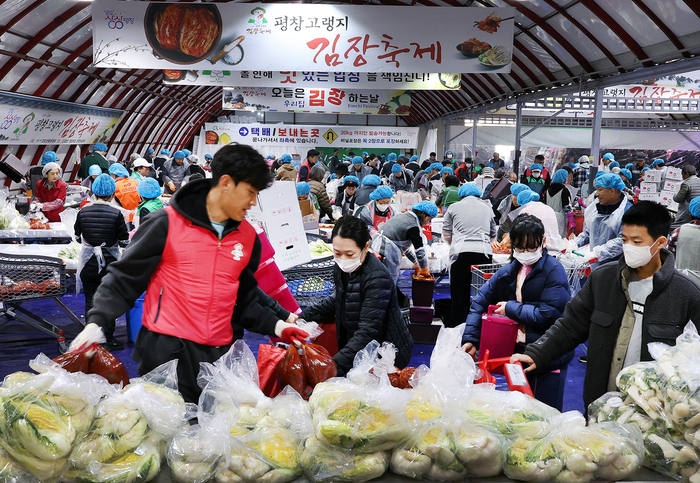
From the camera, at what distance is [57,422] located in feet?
4.57

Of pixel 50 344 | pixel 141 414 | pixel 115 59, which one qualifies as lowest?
pixel 50 344

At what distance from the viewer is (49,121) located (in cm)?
1453

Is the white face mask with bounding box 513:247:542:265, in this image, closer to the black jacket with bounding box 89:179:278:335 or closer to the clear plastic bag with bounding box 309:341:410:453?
the black jacket with bounding box 89:179:278:335

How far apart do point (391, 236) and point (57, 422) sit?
445 cm

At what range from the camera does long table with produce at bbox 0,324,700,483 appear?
1420mm

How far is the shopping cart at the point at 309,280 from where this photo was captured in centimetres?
406

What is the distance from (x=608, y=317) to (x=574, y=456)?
1.13 metres

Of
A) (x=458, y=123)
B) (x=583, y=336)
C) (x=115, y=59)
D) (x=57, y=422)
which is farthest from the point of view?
(x=458, y=123)

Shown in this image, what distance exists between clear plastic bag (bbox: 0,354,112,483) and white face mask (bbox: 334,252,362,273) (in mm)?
1581

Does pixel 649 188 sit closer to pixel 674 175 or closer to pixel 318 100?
pixel 674 175

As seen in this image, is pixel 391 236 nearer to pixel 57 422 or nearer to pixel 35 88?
pixel 57 422

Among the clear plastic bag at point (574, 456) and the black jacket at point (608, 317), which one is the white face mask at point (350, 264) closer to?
the black jacket at point (608, 317)

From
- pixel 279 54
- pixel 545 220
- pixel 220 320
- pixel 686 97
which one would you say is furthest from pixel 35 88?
pixel 686 97

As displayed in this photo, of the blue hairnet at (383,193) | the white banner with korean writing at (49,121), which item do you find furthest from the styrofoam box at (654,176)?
the white banner with korean writing at (49,121)
